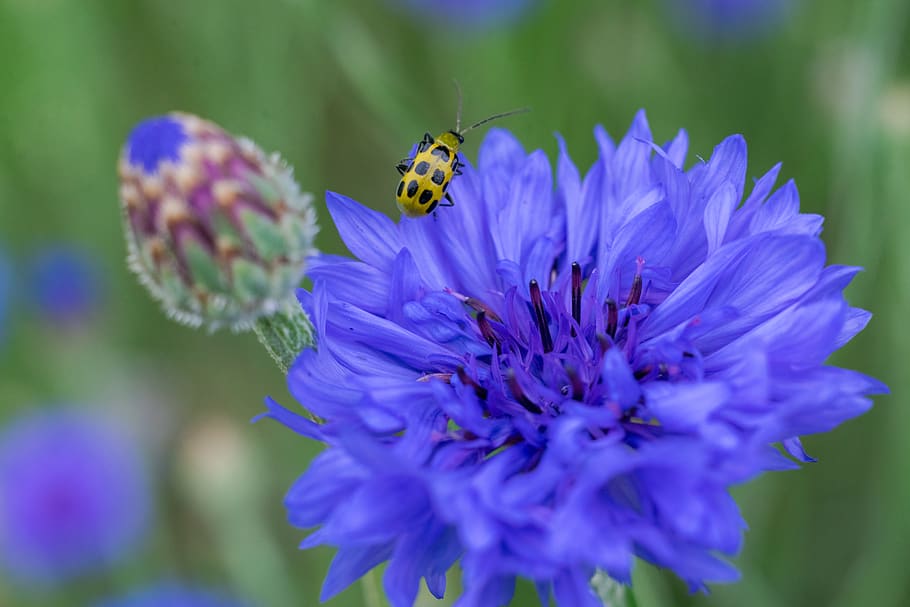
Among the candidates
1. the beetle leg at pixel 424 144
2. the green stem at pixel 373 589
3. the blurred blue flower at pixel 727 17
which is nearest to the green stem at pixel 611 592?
the green stem at pixel 373 589

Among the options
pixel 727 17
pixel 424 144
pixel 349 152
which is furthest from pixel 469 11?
pixel 424 144

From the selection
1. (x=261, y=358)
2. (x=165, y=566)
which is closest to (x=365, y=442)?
(x=165, y=566)

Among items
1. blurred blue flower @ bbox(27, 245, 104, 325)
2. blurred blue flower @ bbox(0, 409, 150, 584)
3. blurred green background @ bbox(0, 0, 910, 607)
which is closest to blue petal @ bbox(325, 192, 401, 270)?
blurred green background @ bbox(0, 0, 910, 607)

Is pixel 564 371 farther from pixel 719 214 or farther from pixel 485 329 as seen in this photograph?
pixel 719 214

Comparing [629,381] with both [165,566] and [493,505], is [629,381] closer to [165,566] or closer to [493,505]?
[493,505]

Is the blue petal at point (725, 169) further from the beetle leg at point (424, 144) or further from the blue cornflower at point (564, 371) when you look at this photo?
the beetle leg at point (424, 144)

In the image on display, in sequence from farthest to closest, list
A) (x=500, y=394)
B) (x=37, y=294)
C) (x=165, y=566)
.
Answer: (x=37, y=294), (x=165, y=566), (x=500, y=394)
